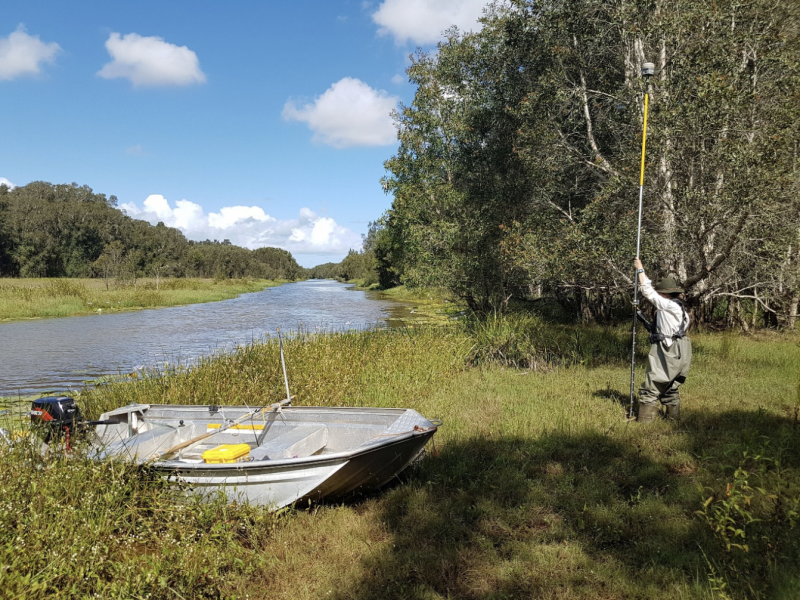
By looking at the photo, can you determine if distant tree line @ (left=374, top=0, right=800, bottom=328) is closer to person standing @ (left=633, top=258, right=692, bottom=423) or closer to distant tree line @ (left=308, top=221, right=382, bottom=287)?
person standing @ (left=633, top=258, right=692, bottom=423)

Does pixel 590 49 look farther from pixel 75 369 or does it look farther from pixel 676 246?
pixel 75 369

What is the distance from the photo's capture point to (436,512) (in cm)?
525

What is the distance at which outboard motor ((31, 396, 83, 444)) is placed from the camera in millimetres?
5980

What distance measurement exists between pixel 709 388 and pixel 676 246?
9.79 feet

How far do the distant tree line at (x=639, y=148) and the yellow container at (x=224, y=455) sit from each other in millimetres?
8321

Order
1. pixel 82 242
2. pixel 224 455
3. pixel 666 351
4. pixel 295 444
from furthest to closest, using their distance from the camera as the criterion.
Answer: pixel 82 242, pixel 666 351, pixel 295 444, pixel 224 455

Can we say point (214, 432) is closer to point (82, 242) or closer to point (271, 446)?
point (271, 446)

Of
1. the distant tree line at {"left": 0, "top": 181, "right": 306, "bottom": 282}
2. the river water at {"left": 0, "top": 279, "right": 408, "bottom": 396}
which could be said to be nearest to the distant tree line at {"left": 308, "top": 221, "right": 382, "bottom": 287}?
the distant tree line at {"left": 0, "top": 181, "right": 306, "bottom": 282}

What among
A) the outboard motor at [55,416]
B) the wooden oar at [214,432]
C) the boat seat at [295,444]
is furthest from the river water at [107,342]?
the boat seat at [295,444]

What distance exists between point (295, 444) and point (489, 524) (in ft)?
7.87

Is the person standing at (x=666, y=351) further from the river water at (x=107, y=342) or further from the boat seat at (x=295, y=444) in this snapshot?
the river water at (x=107, y=342)

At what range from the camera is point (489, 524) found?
4.98 m

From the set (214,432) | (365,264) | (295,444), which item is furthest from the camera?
(365,264)

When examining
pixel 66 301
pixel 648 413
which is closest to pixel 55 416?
pixel 648 413
